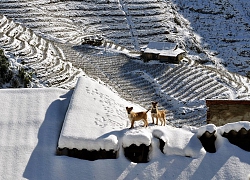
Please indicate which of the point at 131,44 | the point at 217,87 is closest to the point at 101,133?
the point at 217,87

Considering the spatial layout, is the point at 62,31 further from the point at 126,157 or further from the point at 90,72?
the point at 126,157

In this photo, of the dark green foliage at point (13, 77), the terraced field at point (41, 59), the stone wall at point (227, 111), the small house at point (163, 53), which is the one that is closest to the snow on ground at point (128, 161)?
the stone wall at point (227, 111)

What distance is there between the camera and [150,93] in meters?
31.2

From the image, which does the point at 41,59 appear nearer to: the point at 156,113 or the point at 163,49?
the point at 163,49

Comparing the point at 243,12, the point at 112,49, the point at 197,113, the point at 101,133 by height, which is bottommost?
the point at 197,113

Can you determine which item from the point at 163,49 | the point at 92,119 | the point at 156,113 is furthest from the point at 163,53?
the point at 92,119

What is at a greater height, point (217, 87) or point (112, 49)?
point (112, 49)

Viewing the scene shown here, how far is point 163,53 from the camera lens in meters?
37.3

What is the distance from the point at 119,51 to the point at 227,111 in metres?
26.2

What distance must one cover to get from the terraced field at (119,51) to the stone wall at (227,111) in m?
11.1

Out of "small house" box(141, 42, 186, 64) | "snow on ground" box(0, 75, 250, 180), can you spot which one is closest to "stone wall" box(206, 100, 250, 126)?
"snow on ground" box(0, 75, 250, 180)

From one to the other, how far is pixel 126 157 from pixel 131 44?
35.5m

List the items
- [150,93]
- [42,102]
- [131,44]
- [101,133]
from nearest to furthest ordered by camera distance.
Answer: [101,133]
[42,102]
[150,93]
[131,44]

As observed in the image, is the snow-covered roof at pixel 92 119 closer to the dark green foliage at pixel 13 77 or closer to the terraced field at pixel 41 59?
the dark green foliage at pixel 13 77
